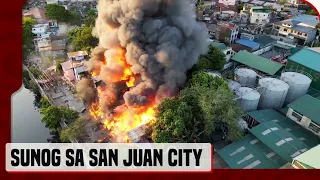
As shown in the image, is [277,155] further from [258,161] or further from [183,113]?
[183,113]

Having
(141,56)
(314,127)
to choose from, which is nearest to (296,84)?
(314,127)

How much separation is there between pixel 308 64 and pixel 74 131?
14769mm

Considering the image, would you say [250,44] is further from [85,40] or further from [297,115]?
[85,40]

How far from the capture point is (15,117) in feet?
55.2

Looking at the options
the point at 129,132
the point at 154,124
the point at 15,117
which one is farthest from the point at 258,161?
the point at 15,117

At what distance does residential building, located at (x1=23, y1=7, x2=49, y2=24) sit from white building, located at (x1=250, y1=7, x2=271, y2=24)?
68.2ft

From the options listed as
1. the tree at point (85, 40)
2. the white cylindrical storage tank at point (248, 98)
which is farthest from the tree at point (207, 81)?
the tree at point (85, 40)

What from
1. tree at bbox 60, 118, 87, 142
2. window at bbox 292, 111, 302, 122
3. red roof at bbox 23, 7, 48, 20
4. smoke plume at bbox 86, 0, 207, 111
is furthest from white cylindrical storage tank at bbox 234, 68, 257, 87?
red roof at bbox 23, 7, 48, 20

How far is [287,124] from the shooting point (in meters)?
14.4

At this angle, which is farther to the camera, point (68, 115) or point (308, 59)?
point (308, 59)

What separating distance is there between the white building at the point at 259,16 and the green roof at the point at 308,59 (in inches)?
436

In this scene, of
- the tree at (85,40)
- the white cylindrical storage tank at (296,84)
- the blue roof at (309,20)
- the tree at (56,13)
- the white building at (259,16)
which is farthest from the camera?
the white building at (259,16)

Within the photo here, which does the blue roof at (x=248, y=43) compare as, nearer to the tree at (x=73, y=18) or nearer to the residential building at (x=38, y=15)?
the tree at (x=73, y=18)

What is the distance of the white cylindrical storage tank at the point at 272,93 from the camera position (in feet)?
52.2
